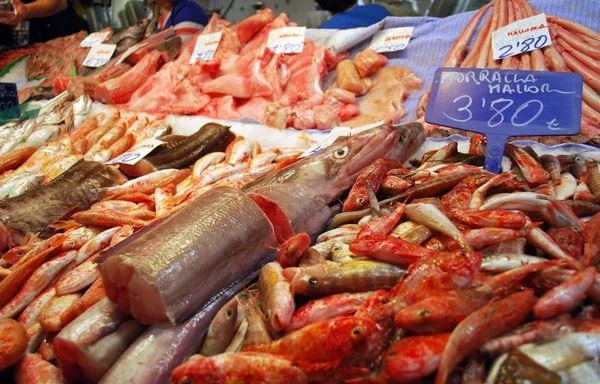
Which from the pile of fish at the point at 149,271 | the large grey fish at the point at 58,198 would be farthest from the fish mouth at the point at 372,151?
the large grey fish at the point at 58,198

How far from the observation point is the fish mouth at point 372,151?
265 cm

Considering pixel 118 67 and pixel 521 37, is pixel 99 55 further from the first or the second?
pixel 521 37

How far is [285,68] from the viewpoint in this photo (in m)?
5.16

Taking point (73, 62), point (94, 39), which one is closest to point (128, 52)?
point (73, 62)

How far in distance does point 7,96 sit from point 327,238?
180 inches

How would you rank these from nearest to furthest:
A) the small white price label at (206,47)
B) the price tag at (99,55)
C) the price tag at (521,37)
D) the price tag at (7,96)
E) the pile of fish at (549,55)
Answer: the pile of fish at (549,55) < the price tag at (521,37) < the price tag at (7,96) < the small white price label at (206,47) < the price tag at (99,55)

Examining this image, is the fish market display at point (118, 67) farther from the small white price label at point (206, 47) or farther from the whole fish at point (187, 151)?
the whole fish at point (187, 151)

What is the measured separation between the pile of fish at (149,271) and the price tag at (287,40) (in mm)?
2873

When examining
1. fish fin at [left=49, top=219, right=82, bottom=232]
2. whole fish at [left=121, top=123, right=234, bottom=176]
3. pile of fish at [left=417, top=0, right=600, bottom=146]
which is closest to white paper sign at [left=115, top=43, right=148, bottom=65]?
whole fish at [left=121, top=123, right=234, bottom=176]

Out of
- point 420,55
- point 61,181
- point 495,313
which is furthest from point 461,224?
point 420,55

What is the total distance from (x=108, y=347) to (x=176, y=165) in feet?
7.71

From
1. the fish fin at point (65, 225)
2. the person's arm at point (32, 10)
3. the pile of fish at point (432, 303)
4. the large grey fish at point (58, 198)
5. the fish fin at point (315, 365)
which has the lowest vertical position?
the fish fin at point (65, 225)

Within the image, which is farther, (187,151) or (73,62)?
(73,62)

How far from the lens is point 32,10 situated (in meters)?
6.97
